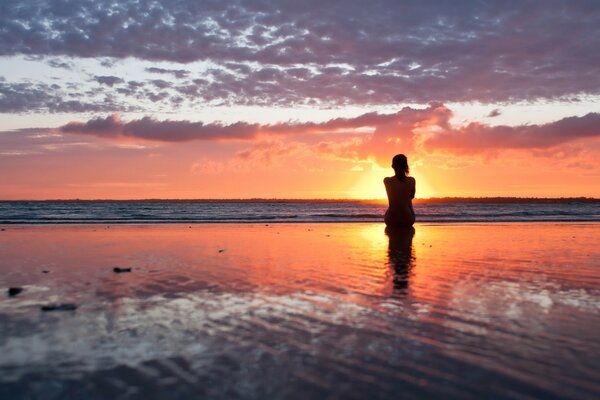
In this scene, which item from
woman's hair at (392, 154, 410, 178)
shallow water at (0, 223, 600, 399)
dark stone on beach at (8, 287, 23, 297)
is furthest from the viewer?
woman's hair at (392, 154, 410, 178)

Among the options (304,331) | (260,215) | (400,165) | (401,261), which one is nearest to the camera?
(304,331)

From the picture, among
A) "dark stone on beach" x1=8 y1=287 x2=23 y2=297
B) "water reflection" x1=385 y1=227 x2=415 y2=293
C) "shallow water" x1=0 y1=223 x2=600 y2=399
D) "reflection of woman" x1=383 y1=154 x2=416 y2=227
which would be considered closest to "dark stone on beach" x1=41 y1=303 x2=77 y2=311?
"shallow water" x1=0 y1=223 x2=600 y2=399

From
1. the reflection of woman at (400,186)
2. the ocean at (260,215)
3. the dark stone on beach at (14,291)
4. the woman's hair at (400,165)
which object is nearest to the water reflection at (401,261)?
the reflection of woman at (400,186)

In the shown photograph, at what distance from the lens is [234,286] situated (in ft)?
24.4

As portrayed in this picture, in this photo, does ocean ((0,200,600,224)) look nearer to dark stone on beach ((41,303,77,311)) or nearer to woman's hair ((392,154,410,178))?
woman's hair ((392,154,410,178))

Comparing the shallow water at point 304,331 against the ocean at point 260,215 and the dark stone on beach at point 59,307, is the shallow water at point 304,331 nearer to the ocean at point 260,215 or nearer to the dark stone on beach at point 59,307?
the dark stone on beach at point 59,307

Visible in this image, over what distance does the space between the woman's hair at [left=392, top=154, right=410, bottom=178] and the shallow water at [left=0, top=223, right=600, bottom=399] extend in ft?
29.0

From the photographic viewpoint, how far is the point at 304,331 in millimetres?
4867

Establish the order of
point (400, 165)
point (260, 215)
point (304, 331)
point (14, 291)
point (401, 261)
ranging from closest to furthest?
1. point (304, 331)
2. point (14, 291)
3. point (401, 261)
4. point (400, 165)
5. point (260, 215)

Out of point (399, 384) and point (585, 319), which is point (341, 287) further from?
point (399, 384)

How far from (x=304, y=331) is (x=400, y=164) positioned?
14277mm

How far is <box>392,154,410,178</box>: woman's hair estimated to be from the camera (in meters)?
18.4

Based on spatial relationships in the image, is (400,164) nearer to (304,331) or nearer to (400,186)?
(400,186)

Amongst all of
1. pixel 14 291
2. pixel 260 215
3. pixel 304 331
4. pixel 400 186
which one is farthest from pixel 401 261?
pixel 260 215
